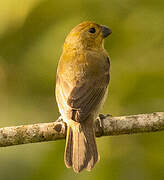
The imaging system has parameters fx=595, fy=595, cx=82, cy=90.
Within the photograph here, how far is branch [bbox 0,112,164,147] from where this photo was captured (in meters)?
5.12

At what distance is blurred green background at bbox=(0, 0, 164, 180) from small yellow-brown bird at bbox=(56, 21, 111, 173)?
11 centimetres

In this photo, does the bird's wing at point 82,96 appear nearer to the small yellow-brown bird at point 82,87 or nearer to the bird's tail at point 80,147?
the small yellow-brown bird at point 82,87

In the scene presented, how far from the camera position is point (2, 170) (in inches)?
220

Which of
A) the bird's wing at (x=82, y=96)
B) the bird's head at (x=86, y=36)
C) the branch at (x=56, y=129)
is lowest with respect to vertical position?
the branch at (x=56, y=129)

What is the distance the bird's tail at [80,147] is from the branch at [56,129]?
164 millimetres

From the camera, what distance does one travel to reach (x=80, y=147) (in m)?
5.39

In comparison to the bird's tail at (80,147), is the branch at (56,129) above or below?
above

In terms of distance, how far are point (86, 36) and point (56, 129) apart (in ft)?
5.71

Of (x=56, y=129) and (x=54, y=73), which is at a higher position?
(x=54, y=73)

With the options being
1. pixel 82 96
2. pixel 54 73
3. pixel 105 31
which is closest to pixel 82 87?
pixel 82 96

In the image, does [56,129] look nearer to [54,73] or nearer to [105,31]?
[54,73]

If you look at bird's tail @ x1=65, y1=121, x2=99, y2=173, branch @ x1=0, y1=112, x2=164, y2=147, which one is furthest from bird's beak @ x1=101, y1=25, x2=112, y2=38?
branch @ x1=0, y1=112, x2=164, y2=147

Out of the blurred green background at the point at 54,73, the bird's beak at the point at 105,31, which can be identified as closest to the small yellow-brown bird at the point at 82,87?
the bird's beak at the point at 105,31

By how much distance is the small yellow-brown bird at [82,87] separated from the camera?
210 inches
